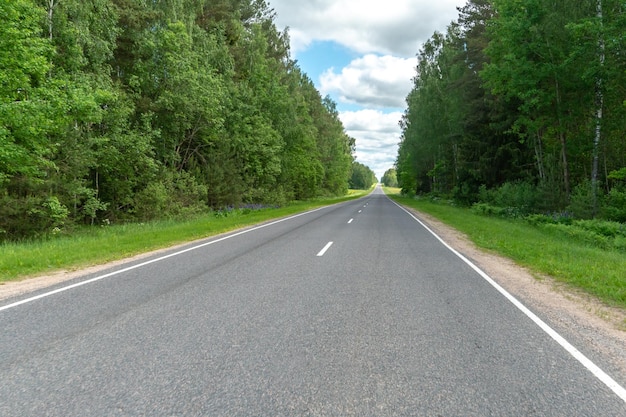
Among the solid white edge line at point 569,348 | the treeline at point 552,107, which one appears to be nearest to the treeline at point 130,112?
the solid white edge line at point 569,348

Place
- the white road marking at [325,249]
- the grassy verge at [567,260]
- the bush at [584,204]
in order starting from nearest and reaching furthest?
the grassy verge at [567,260] → the white road marking at [325,249] → the bush at [584,204]

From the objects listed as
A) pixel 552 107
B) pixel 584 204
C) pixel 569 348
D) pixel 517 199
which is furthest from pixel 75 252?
pixel 552 107

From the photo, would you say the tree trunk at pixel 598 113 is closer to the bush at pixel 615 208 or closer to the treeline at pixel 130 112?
the bush at pixel 615 208

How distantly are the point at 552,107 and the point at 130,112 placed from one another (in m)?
22.6

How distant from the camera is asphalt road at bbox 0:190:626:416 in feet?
9.53

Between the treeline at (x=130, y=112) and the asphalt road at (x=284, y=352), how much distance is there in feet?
30.1

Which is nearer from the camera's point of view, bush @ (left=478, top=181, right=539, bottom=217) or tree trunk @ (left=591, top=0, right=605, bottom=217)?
tree trunk @ (left=591, top=0, right=605, bottom=217)

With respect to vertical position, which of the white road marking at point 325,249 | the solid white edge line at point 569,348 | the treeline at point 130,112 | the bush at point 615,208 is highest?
the treeline at point 130,112

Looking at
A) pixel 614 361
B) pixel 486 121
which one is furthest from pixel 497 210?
pixel 614 361

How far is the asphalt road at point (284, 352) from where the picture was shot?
2.91m

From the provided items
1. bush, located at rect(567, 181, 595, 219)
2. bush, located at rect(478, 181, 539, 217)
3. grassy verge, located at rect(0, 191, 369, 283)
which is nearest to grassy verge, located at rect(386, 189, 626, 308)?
bush, located at rect(567, 181, 595, 219)

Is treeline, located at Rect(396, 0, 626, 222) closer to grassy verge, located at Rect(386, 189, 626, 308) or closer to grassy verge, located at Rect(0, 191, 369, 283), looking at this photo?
grassy verge, located at Rect(386, 189, 626, 308)

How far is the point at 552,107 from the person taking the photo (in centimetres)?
2136

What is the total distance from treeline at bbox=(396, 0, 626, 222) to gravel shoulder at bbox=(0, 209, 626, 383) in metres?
12.8
